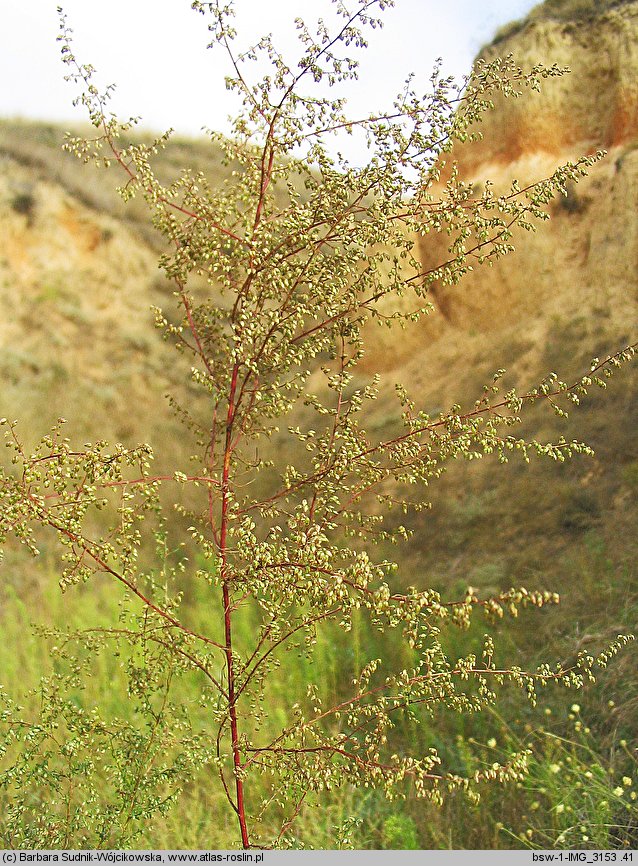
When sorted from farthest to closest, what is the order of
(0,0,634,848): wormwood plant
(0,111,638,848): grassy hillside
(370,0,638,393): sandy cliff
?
(370,0,638,393): sandy cliff < (0,111,638,848): grassy hillside < (0,0,634,848): wormwood plant

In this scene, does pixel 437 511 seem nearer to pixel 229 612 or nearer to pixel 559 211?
pixel 559 211

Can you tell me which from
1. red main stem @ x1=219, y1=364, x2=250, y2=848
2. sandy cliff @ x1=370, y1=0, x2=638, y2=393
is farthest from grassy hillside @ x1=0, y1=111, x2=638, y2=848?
red main stem @ x1=219, y1=364, x2=250, y2=848

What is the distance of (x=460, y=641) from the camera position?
4.99 m

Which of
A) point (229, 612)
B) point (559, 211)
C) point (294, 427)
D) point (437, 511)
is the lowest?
point (229, 612)

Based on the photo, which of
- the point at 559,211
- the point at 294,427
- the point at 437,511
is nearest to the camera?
the point at 294,427

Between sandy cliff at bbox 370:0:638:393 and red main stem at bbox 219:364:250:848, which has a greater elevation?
sandy cliff at bbox 370:0:638:393

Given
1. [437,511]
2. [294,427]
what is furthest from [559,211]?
[294,427]

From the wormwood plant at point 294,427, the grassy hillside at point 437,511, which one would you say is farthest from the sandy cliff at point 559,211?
the wormwood plant at point 294,427

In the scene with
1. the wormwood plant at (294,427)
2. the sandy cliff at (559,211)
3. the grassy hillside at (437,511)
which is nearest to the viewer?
the wormwood plant at (294,427)

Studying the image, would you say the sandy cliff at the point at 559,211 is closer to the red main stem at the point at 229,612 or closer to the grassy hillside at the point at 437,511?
the grassy hillside at the point at 437,511

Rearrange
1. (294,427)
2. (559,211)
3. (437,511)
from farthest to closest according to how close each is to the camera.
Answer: (559,211) → (437,511) → (294,427)

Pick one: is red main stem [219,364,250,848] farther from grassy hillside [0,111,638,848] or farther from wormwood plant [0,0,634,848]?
grassy hillside [0,111,638,848]

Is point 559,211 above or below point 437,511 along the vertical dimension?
above

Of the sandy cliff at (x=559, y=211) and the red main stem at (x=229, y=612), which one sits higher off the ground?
the sandy cliff at (x=559, y=211)
